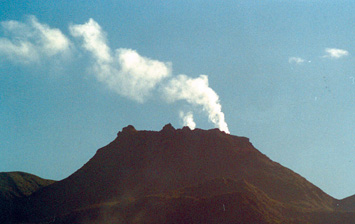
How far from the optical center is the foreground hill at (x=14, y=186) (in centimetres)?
13875

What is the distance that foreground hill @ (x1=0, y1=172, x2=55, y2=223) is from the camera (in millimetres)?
138750

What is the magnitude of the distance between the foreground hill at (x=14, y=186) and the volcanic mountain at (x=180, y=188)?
453 cm

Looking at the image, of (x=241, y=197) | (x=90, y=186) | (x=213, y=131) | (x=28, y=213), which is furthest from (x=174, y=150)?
(x=241, y=197)

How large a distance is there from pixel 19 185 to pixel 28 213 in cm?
3049

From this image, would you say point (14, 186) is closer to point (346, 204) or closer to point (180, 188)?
point (180, 188)

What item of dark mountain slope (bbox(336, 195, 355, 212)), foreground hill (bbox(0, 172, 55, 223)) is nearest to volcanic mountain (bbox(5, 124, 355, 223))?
dark mountain slope (bbox(336, 195, 355, 212))

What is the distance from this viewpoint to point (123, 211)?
295 ft

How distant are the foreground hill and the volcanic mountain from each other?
4527 millimetres

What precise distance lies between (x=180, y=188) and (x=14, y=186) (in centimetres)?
7253

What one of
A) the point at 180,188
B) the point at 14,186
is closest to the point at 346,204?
the point at 180,188

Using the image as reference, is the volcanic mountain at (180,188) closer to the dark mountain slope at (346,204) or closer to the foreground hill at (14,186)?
the dark mountain slope at (346,204)

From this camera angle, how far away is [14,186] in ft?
501

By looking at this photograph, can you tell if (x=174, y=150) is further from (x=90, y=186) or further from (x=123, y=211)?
(x=123, y=211)

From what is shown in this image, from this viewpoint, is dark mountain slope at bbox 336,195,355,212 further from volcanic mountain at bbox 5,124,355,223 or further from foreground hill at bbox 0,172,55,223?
foreground hill at bbox 0,172,55,223
